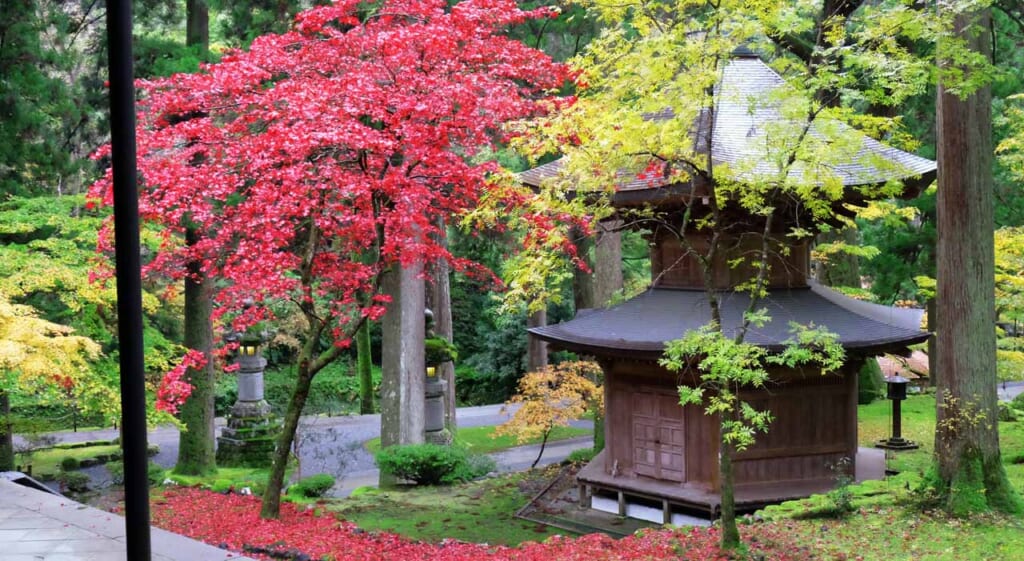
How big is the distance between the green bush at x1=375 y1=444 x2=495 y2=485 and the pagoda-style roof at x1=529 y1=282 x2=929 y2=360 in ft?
10.7

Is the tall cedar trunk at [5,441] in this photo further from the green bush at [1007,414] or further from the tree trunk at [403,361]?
the green bush at [1007,414]

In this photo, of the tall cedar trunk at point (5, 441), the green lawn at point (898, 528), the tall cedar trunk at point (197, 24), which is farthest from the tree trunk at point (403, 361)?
the green lawn at point (898, 528)

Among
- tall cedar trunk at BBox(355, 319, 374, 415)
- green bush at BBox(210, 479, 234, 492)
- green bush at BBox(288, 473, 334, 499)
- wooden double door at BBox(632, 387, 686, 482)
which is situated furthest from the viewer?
tall cedar trunk at BBox(355, 319, 374, 415)

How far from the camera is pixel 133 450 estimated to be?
12.8ft

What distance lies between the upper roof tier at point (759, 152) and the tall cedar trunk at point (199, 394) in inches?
252

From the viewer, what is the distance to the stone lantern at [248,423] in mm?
19844

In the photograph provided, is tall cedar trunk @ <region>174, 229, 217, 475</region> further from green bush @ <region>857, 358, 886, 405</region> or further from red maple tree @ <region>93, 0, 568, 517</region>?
green bush @ <region>857, 358, 886, 405</region>

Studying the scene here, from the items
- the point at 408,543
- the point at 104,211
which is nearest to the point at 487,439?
the point at 104,211

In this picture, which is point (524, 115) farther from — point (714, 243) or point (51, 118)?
point (51, 118)

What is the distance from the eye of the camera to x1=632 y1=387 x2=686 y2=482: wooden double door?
12.5 meters

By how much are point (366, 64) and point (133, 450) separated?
781 centimetres

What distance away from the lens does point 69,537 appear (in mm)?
7793

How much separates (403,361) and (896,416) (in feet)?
28.9

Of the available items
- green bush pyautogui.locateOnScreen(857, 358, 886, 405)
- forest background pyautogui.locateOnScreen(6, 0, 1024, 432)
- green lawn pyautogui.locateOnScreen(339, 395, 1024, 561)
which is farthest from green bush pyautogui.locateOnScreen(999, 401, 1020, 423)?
green bush pyautogui.locateOnScreen(857, 358, 886, 405)
